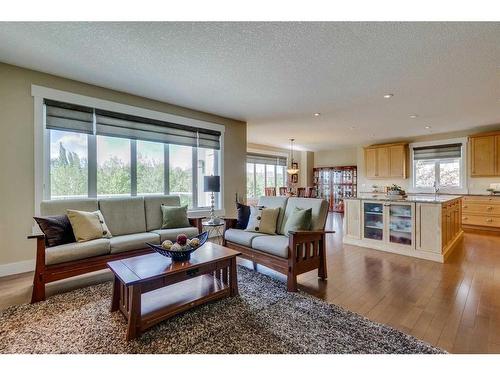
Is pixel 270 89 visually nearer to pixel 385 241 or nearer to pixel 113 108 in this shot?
pixel 113 108

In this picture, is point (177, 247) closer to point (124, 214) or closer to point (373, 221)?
point (124, 214)

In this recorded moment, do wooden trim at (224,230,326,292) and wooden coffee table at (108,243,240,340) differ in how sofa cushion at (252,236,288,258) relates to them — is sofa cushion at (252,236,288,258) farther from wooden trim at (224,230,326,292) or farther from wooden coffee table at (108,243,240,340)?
wooden coffee table at (108,243,240,340)

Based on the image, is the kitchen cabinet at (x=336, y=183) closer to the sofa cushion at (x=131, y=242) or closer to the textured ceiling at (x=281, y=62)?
the textured ceiling at (x=281, y=62)

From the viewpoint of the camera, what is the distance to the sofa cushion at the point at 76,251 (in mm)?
2432

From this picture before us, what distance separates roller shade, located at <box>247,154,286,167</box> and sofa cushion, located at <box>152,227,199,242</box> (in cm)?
491

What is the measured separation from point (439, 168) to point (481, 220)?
1706mm

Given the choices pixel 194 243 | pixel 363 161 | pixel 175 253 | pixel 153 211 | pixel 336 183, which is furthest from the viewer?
pixel 336 183

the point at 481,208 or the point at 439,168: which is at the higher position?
the point at 439,168

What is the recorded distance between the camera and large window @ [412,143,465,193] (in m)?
6.58

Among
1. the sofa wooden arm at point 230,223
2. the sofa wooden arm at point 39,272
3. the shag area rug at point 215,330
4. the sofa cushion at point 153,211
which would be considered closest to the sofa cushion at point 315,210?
the sofa wooden arm at point 230,223

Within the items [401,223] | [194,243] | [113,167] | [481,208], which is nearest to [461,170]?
[481,208]

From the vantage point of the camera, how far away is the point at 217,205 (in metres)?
5.17

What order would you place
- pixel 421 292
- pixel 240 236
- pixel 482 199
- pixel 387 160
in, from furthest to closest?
pixel 387 160
pixel 482 199
pixel 240 236
pixel 421 292
